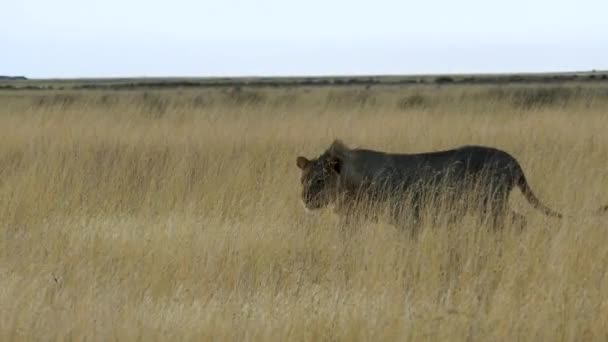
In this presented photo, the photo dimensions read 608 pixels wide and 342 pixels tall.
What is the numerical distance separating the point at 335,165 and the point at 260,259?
5.33 feet

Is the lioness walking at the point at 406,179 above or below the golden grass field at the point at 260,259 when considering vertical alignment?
above

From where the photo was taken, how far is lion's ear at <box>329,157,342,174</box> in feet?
26.0

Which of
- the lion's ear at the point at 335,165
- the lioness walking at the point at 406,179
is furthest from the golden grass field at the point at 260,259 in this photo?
the lion's ear at the point at 335,165

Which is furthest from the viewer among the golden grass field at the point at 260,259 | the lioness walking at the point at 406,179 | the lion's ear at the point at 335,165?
the lion's ear at the point at 335,165

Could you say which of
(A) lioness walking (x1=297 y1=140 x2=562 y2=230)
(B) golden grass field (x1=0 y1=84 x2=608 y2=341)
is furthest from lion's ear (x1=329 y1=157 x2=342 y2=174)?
(B) golden grass field (x1=0 y1=84 x2=608 y2=341)

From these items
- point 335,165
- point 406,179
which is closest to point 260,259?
point 335,165

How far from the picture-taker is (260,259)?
6523 mm

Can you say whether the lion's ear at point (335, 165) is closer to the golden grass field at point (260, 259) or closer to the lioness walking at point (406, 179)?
the lioness walking at point (406, 179)

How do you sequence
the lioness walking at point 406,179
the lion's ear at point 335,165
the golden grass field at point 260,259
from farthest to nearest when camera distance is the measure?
the lion's ear at point 335,165
the lioness walking at point 406,179
the golden grass field at point 260,259

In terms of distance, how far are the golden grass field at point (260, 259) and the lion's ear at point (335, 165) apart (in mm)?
348

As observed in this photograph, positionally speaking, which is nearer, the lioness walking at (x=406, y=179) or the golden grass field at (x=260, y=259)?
the golden grass field at (x=260, y=259)

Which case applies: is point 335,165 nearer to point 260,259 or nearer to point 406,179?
point 406,179

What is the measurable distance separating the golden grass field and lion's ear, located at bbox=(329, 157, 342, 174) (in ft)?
1.14

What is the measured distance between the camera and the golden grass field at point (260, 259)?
4.77m
